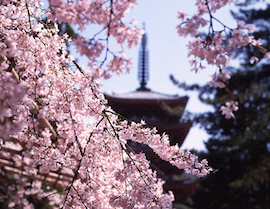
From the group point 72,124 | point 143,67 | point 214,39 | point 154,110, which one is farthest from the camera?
point 143,67

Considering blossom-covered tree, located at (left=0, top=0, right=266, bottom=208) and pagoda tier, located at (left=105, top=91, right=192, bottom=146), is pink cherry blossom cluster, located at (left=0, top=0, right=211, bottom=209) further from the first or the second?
pagoda tier, located at (left=105, top=91, right=192, bottom=146)

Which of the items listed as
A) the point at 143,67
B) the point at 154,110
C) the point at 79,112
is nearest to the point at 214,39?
the point at 79,112

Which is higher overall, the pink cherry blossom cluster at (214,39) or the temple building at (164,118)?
the temple building at (164,118)

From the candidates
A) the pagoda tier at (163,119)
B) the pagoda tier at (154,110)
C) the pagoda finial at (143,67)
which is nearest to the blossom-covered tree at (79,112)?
the pagoda tier at (163,119)

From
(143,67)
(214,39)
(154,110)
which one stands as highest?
(143,67)

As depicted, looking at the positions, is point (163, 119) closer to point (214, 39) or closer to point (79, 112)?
point (79, 112)

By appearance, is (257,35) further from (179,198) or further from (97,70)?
(97,70)

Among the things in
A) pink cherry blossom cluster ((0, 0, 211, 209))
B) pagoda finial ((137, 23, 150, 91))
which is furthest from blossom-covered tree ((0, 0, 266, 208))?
pagoda finial ((137, 23, 150, 91))

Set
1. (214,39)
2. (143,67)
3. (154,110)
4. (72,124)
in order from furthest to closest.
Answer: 1. (143,67)
2. (154,110)
3. (72,124)
4. (214,39)

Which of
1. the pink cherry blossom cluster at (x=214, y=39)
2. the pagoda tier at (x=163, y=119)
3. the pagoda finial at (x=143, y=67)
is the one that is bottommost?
the pink cherry blossom cluster at (x=214, y=39)

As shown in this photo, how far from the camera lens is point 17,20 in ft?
10.3

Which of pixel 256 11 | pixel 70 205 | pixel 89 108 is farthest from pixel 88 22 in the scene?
pixel 256 11

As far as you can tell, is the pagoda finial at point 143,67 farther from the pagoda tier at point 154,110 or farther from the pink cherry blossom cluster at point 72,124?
the pink cherry blossom cluster at point 72,124

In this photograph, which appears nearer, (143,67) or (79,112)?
(79,112)
